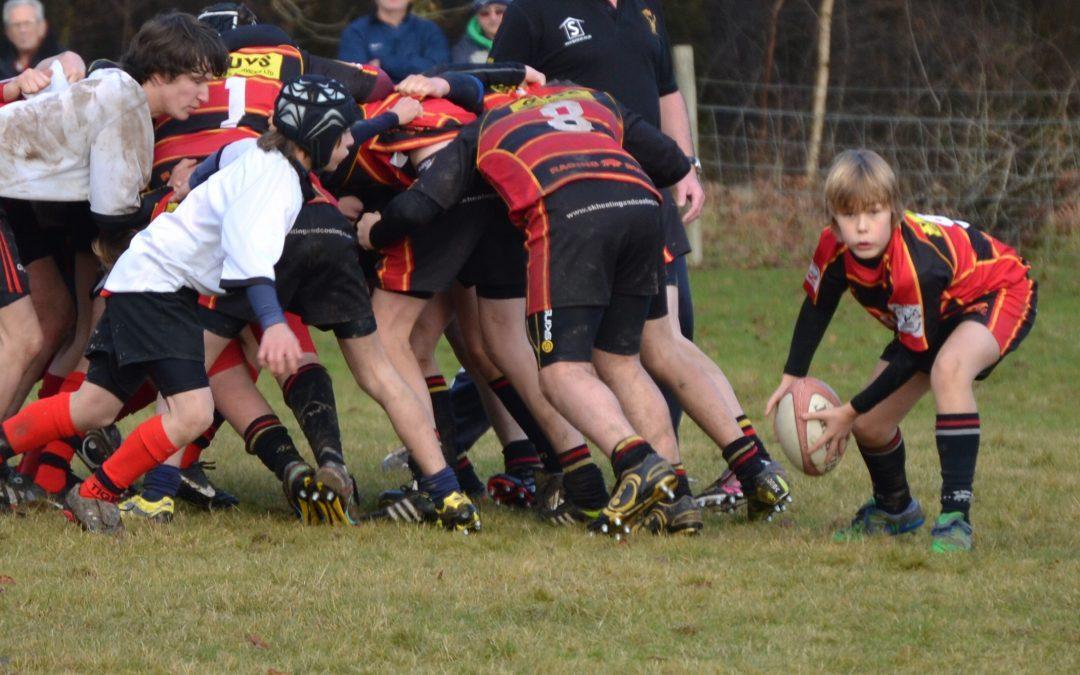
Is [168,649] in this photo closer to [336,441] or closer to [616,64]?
[336,441]

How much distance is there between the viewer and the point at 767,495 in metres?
6.12

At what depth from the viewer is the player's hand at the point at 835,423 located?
226 inches

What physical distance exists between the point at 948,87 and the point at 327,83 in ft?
41.3

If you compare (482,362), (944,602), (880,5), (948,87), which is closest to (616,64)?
(482,362)

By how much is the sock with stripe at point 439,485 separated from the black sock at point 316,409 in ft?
1.22

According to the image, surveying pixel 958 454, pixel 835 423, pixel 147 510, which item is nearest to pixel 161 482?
pixel 147 510

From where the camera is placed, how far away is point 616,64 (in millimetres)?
6965

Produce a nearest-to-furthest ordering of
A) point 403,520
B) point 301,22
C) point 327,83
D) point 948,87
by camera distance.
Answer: point 327,83
point 403,520
point 948,87
point 301,22

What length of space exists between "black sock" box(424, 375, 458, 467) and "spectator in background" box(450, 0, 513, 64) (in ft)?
10.2

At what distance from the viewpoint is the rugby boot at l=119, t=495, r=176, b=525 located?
5.86 metres

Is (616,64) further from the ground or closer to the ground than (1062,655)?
further from the ground

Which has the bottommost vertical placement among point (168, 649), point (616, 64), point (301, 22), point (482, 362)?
point (301, 22)

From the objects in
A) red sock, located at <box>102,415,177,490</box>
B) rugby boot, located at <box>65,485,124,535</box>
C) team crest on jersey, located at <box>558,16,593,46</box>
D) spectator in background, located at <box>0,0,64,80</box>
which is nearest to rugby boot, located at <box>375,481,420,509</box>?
red sock, located at <box>102,415,177,490</box>

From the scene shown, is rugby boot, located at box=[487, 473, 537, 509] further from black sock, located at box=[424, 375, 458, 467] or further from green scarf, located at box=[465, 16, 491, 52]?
green scarf, located at box=[465, 16, 491, 52]
